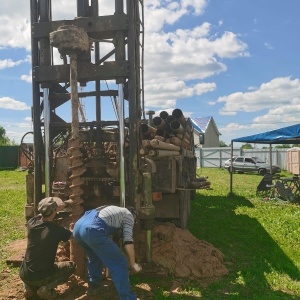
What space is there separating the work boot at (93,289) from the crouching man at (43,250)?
1.36 feet

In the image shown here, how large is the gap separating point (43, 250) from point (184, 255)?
2.28 metres

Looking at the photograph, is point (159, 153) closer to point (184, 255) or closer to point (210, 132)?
point (184, 255)

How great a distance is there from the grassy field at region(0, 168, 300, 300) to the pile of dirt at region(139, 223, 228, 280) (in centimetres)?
22

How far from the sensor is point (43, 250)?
4367mm

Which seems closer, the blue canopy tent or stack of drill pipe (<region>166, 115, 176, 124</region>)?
stack of drill pipe (<region>166, 115, 176, 124</region>)

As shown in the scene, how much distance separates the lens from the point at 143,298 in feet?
15.3

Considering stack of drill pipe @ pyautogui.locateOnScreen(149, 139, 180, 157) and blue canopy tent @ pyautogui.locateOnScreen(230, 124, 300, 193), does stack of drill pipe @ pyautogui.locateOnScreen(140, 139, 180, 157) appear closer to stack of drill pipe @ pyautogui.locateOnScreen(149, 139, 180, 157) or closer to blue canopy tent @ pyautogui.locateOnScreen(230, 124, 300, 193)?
stack of drill pipe @ pyautogui.locateOnScreen(149, 139, 180, 157)

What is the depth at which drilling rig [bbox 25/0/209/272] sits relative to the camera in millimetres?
5180

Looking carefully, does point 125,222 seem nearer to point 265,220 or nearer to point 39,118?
point 39,118

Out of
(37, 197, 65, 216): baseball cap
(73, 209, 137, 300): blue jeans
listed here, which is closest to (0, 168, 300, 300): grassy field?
(73, 209, 137, 300): blue jeans

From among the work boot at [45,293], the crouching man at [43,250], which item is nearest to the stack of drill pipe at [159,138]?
the crouching man at [43,250]

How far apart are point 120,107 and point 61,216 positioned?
1.72 metres

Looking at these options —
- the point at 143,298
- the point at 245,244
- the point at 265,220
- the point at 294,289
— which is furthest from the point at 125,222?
the point at 265,220

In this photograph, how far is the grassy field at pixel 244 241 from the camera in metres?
4.97
